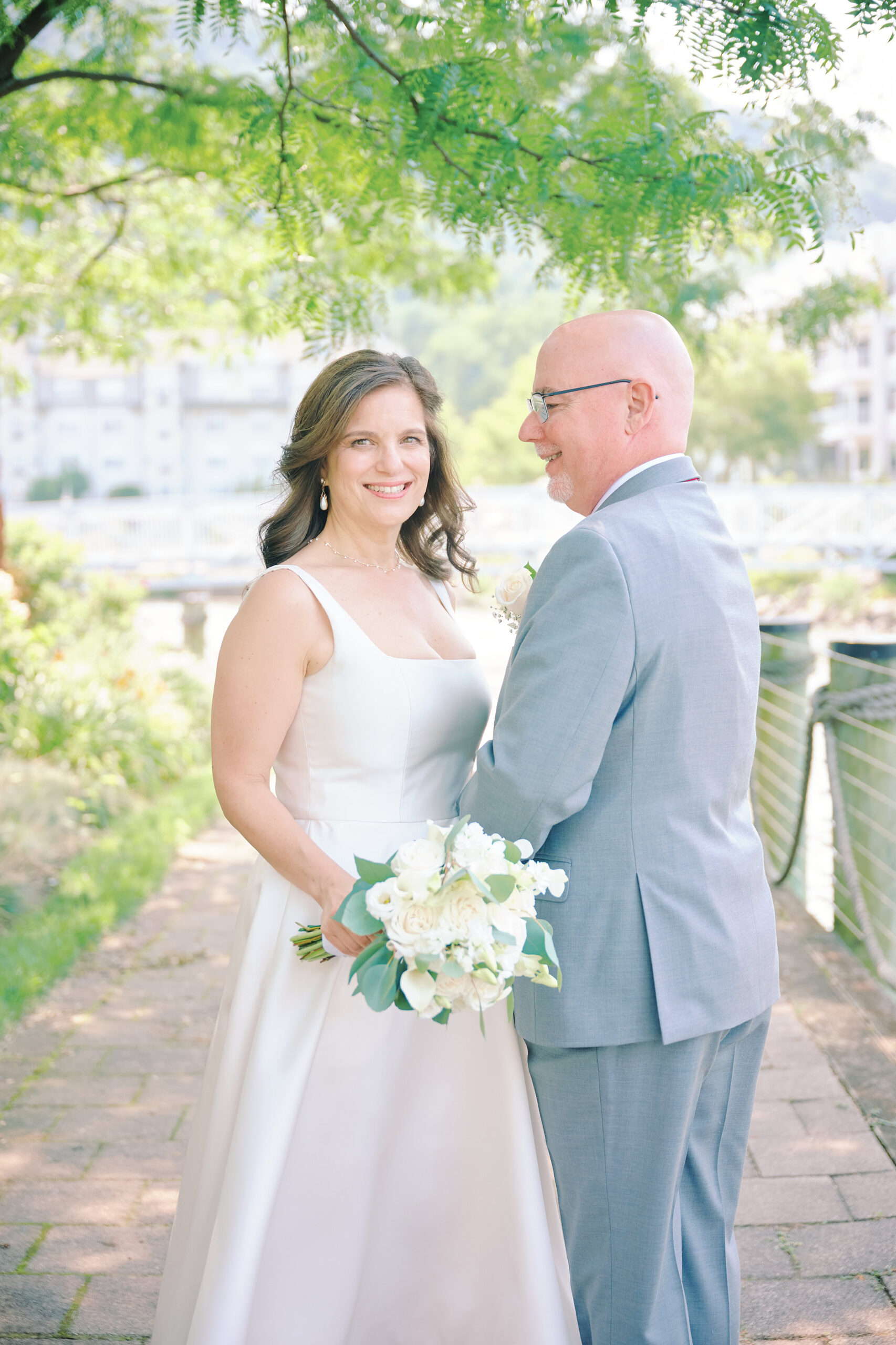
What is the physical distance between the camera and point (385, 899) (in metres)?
1.82

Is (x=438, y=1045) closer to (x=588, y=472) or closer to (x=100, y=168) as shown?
(x=588, y=472)

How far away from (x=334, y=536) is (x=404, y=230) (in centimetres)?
126

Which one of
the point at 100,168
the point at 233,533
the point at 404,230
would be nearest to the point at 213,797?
the point at 100,168

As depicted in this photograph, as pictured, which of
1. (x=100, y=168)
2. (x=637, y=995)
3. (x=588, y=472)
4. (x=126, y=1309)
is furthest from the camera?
(x=100, y=168)

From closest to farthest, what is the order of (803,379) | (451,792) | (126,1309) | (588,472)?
(588,472) → (451,792) → (126,1309) → (803,379)

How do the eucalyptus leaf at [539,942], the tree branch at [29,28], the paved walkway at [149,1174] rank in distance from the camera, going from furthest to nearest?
the tree branch at [29,28], the paved walkway at [149,1174], the eucalyptus leaf at [539,942]

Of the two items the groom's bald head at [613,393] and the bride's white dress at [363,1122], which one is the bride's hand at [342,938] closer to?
the bride's white dress at [363,1122]

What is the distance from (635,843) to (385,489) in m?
1.08

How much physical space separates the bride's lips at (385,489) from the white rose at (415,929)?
1.18 m

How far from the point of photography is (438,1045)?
255cm

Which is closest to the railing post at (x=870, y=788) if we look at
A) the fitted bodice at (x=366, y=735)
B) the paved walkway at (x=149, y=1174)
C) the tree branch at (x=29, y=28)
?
the paved walkway at (x=149, y=1174)

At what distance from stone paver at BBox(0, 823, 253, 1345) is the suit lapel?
2280 millimetres

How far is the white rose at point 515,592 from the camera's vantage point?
8.66 ft

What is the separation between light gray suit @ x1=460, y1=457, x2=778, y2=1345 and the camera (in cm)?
199
